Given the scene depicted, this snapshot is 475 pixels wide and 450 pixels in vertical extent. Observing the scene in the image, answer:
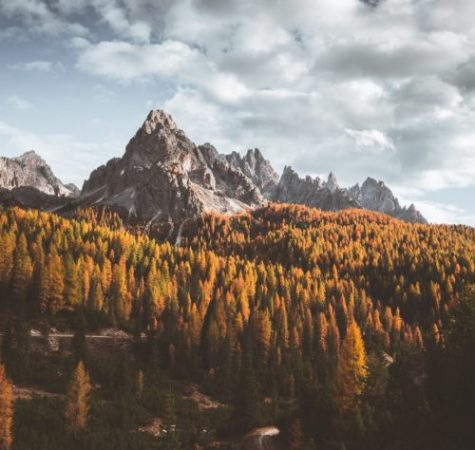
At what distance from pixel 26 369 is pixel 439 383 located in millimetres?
71056

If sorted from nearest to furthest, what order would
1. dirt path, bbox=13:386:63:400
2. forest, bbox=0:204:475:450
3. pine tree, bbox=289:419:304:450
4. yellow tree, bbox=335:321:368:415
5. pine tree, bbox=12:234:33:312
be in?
forest, bbox=0:204:475:450, pine tree, bbox=289:419:304:450, yellow tree, bbox=335:321:368:415, dirt path, bbox=13:386:63:400, pine tree, bbox=12:234:33:312

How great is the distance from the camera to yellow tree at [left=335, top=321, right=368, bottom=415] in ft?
180

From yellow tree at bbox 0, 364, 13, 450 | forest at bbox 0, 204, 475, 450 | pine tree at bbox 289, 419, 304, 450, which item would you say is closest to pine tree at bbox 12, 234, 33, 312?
forest at bbox 0, 204, 475, 450

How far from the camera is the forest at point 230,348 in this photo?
38450 millimetres

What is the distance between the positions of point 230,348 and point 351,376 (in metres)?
49.1

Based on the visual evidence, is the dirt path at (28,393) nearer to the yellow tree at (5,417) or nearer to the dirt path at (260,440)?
the yellow tree at (5,417)

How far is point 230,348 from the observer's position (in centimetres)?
10362

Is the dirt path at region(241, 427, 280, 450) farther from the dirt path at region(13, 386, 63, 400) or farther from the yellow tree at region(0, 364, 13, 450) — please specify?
the dirt path at region(13, 386, 63, 400)

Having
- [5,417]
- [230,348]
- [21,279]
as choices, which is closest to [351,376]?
[5,417]

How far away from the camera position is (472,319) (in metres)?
31.1

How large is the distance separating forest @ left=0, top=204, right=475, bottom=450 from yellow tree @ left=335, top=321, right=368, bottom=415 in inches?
7.1

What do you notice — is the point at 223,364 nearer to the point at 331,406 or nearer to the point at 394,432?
the point at 331,406

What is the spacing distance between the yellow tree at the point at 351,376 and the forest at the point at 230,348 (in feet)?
0.59

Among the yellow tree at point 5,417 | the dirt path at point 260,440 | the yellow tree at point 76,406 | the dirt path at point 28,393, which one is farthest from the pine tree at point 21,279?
the dirt path at point 260,440
